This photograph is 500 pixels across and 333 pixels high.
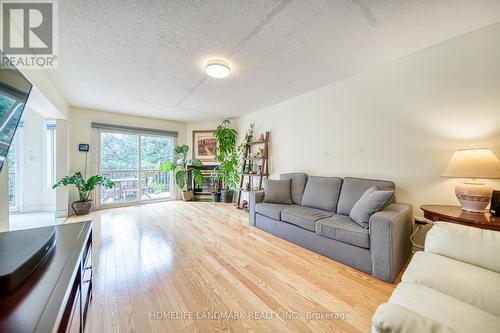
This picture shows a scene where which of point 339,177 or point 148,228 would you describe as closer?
point 339,177

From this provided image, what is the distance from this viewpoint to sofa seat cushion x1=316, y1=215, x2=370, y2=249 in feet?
6.07

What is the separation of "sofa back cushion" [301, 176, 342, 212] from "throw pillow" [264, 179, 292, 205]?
29cm

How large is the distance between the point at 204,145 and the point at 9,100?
4.44 metres

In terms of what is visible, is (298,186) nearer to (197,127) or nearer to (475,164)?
(475,164)

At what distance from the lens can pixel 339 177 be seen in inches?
111

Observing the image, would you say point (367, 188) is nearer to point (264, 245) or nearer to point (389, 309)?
point (264, 245)

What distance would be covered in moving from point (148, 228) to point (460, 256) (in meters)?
3.56

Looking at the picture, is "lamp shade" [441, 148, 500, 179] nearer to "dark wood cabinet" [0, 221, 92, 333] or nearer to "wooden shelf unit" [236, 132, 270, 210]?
"dark wood cabinet" [0, 221, 92, 333]

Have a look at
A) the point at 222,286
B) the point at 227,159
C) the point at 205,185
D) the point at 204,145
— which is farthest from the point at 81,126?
the point at 222,286

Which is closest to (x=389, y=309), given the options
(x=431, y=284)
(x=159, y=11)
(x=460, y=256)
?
(x=431, y=284)

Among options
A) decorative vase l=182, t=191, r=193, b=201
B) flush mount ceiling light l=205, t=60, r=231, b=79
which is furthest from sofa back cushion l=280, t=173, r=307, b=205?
decorative vase l=182, t=191, r=193, b=201

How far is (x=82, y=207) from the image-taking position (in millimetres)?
3779

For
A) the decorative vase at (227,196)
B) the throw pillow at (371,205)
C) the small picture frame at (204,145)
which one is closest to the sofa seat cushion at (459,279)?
the throw pillow at (371,205)

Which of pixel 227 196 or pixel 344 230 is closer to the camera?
pixel 344 230
